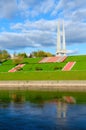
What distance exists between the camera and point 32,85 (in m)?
57.9

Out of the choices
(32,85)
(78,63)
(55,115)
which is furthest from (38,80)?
(55,115)

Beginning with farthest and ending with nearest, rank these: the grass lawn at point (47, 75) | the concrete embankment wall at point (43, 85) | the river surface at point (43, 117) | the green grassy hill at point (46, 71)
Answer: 1. the green grassy hill at point (46, 71)
2. the grass lawn at point (47, 75)
3. the concrete embankment wall at point (43, 85)
4. the river surface at point (43, 117)

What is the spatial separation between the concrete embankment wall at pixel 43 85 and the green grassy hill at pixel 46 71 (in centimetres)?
474

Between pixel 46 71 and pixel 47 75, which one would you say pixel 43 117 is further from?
pixel 46 71

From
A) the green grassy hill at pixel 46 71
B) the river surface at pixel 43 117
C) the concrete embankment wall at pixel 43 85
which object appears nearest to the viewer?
the river surface at pixel 43 117

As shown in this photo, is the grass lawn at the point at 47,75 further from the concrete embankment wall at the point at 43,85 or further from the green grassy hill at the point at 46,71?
the concrete embankment wall at the point at 43,85

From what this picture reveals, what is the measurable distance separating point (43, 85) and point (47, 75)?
297 inches

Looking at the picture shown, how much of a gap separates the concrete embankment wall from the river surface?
68.9ft

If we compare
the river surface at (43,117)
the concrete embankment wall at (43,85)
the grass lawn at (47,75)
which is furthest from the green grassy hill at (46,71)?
the river surface at (43,117)

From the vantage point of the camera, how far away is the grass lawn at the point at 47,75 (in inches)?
2415

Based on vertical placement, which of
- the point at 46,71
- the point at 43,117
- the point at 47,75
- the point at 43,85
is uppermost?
the point at 46,71

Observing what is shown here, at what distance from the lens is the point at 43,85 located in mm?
56875

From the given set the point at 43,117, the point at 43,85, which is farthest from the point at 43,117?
the point at 43,85

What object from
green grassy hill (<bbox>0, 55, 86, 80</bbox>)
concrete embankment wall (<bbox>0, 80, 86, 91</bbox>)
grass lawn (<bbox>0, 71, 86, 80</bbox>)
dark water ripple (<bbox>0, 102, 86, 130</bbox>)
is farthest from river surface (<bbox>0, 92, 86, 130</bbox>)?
green grassy hill (<bbox>0, 55, 86, 80</bbox>)
